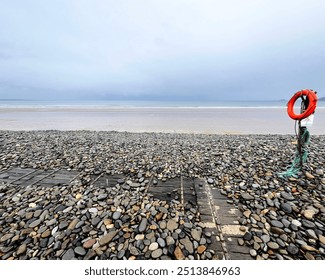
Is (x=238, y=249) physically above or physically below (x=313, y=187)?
below

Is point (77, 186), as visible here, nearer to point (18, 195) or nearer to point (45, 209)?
point (45, 209)

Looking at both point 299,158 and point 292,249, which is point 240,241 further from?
point 299,158

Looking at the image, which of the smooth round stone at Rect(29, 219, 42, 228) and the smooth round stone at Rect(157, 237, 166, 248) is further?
the smooth round stone at Rect(29, 219, 42, 228)

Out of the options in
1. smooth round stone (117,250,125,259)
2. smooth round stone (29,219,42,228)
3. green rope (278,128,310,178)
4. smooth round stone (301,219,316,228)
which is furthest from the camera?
green rope (278,128,310,178)

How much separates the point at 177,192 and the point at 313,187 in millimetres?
2343

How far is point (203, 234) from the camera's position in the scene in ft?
6.36

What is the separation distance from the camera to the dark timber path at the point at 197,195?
183 centimetres

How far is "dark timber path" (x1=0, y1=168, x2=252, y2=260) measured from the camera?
71.9 inches

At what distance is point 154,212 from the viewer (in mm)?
2277

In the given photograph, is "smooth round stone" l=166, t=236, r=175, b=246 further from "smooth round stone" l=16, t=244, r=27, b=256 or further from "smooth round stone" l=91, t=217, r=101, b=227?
"smooth round stone" l=16, t=244, r=27, b=256

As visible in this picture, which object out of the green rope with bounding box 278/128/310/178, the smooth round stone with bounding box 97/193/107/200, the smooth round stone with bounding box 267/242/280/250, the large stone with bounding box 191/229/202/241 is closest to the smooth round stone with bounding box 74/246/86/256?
the smooth round stone with bounding box 97/193/107/200

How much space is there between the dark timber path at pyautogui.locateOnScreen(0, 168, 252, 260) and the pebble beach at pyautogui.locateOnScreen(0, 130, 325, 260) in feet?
0.31
